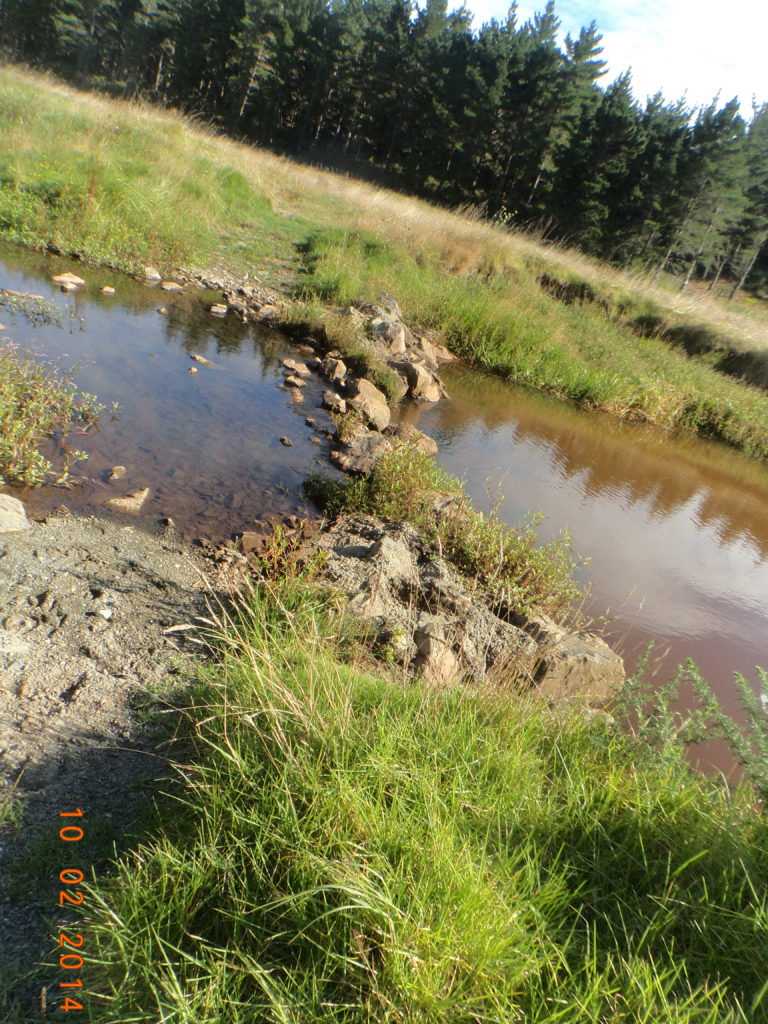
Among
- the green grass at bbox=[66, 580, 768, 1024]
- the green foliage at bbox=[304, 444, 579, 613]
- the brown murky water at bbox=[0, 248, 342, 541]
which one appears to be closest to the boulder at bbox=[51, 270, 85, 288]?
the brown murky water at bbox=[0, 248, 342, 541]

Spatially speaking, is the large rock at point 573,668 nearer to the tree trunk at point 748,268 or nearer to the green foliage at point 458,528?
the green foliage at point 458,528

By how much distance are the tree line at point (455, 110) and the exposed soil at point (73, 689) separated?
2404 cm

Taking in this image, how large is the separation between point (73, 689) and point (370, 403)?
6824mm

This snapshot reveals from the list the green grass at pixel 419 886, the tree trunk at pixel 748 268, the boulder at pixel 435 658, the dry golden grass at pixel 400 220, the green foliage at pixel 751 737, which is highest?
the tree trunk at pixel 748 268

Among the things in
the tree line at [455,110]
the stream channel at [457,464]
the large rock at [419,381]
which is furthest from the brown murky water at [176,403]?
the tree line at [455,110]

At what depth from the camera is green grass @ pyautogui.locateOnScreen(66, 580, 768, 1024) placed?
176cm

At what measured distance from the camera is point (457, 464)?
8.86 metres

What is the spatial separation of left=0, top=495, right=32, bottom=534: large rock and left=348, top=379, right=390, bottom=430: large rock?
17.3ft

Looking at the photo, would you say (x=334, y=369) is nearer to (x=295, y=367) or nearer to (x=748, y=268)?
(x=295, y=367)

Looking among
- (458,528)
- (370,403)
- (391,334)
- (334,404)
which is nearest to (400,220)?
(391,334)

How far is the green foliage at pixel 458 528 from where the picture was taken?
18.0 ft

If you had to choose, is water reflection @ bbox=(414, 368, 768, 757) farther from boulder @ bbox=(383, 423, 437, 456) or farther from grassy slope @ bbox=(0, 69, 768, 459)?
grassy slope @ bbox=(0, 69, 768, 459)

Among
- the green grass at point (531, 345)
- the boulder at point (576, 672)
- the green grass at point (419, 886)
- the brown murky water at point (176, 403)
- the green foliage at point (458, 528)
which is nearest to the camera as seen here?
the green grass at point (419, 886)

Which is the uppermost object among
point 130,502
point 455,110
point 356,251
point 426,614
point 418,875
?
point 455,110
